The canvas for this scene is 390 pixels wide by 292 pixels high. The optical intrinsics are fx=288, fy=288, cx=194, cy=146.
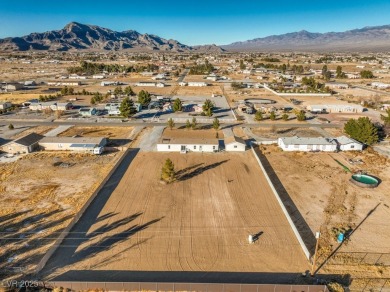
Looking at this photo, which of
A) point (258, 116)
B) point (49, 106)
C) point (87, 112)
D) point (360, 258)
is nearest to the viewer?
point (360, 258)

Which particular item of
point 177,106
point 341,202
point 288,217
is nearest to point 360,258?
point 288,217

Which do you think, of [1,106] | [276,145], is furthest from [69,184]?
[1,106]

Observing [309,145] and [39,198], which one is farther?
[309,145]

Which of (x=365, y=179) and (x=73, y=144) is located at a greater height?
(x=73, y=144)

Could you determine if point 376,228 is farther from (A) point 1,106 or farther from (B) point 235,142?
(A) point 1,106

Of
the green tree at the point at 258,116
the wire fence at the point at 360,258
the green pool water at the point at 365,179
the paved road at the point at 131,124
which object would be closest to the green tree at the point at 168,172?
the wire fence at the point at 360,258

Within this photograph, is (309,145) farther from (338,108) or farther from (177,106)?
(338,108)

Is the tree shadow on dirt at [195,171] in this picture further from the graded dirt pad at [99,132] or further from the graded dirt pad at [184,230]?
the graded dirt pad at [99,132]
